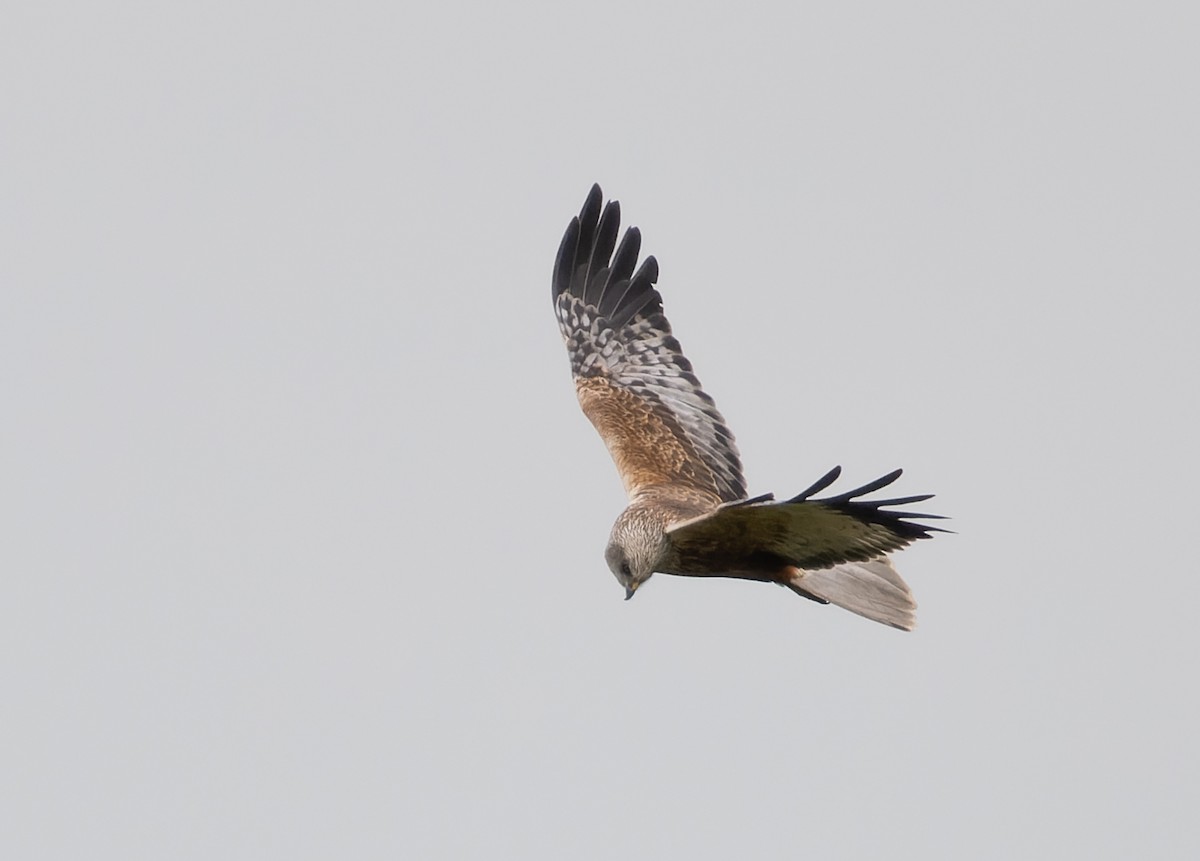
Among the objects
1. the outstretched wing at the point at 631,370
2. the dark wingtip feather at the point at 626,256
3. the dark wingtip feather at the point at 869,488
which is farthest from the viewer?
the dark wingtip feather at the point at 626,256

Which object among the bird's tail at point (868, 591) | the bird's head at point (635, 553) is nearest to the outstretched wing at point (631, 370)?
the bird's tail at point (868, 591)

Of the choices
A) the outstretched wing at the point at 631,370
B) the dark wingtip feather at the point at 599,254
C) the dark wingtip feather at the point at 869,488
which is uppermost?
the dark wingtip feather at the point at 599,254

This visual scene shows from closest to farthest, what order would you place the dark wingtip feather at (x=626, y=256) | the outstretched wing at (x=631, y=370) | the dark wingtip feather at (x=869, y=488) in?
1. the dark wingtip feather at (x=869, y=488)
2. the outstretched wing at (x=631, y=370)
3. the dark wingtip feather at (x=626, y=256)

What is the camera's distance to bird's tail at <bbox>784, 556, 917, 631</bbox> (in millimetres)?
11766

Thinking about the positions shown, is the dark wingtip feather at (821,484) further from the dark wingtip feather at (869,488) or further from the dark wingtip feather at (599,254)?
the dark wingtip feather at (599,254)

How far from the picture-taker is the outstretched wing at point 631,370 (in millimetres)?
13266

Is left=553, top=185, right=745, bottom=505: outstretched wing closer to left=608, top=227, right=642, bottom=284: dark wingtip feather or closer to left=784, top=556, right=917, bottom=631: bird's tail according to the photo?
left=608, top=227, right=642, bottom=284: dark wingtip feather

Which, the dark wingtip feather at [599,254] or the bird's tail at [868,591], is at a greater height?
the dark wingtip feather at [599,254]

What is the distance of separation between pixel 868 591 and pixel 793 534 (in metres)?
1.06

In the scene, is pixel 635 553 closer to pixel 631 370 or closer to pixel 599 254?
pixel 631 370

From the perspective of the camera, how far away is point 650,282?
14766 millimetres

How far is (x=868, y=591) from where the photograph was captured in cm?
1186

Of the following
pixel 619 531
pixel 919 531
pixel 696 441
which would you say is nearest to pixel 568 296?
pixel 696 441

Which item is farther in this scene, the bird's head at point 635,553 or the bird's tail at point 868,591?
the bird's tail at point 868,591
